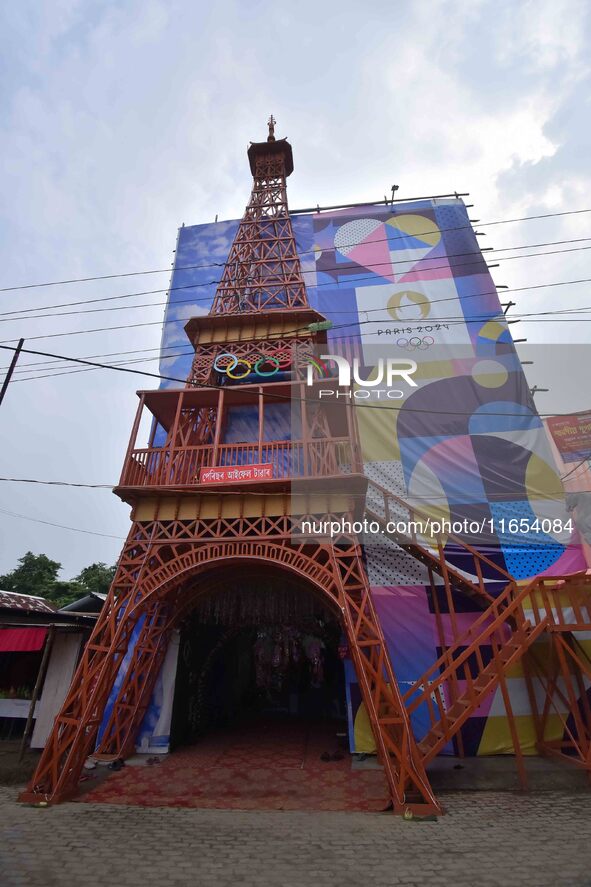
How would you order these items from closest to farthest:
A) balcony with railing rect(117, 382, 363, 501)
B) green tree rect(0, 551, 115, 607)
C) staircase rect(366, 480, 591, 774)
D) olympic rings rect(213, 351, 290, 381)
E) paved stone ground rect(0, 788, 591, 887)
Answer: paved stone ground rect(0, 788, 591, 887), staircase rect(366, 480, 591, 774), balcony with railing rect(117, 382, 363, 501), olympic rings rect(213, 351, 290, 381), green tree rect(0, 551, 115, 607)

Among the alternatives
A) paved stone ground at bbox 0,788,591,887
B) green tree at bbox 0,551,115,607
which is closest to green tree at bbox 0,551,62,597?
green tree at bbox 0,551,115,607

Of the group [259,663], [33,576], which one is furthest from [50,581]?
[259,663]

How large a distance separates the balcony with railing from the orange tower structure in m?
0.05

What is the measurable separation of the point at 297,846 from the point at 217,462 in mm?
6800

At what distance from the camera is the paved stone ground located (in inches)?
181

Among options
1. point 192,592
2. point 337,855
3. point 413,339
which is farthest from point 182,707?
point 413,339

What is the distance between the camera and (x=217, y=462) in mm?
9727

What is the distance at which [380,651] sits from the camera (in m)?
7.16

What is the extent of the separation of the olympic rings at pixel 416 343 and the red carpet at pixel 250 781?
472 inches

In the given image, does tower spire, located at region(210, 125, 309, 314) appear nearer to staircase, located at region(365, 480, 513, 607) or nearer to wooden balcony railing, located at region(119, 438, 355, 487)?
wooden balcony railing, located at region(119, 438, 355, 487)

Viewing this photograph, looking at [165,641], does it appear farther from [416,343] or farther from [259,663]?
[416,343]

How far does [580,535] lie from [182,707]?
11.3m

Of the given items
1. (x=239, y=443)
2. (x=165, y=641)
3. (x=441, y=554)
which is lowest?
(x=165, y=641)

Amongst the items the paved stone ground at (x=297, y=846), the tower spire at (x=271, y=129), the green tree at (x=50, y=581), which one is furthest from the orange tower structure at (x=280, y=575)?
the green tree at (x=50, y=581)
